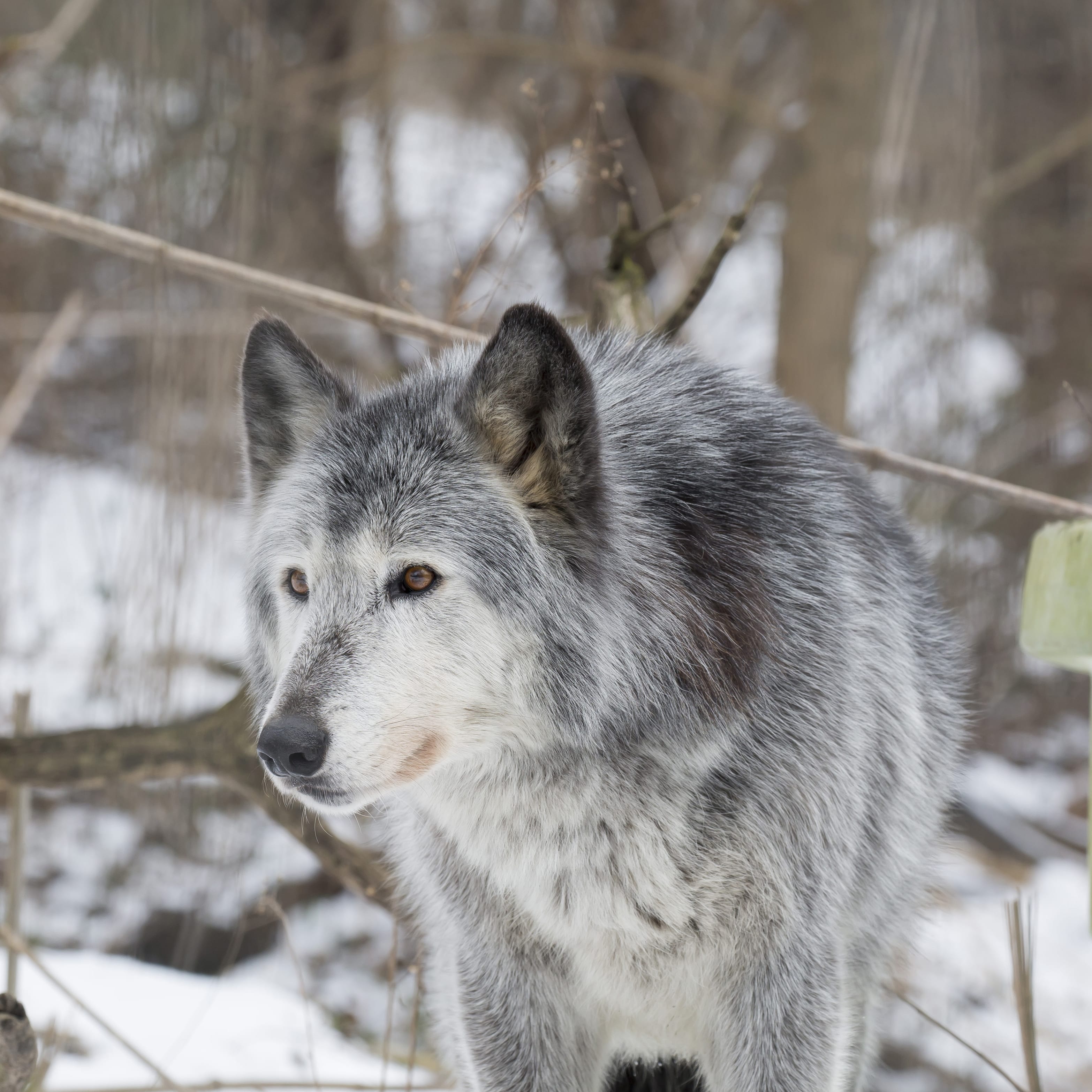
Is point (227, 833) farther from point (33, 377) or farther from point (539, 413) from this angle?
point (539, 413)

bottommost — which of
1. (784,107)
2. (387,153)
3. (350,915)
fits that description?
(350,915)

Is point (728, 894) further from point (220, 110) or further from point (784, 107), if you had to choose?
point (784, 107)

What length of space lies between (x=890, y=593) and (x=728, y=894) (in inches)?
31.4

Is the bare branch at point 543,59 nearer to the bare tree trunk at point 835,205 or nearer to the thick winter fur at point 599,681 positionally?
the bare tree trunk at point 835,205

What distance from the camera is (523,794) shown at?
2227mm

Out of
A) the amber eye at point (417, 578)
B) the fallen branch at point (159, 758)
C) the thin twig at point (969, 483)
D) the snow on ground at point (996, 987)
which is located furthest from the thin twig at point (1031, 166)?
the amber eye at point (417, 578)

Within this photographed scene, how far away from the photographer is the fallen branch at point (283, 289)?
9.83 ft

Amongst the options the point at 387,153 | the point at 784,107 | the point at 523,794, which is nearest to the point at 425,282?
the point at 387,153

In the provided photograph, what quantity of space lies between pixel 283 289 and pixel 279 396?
64 cm

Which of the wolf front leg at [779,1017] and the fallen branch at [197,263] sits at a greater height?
the fallen branch at [197,263]

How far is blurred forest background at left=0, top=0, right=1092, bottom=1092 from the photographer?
526cm

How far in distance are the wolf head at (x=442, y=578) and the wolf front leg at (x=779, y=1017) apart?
63 cm

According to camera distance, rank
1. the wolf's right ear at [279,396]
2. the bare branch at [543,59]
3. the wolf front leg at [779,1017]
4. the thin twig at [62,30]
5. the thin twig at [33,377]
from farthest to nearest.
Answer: the bare branch at [543,59] → the thin twig at [62,30] → the thin twig at [33,377] → the wolf's right ear at [279,396] → the wolf front leg at [779,1017]

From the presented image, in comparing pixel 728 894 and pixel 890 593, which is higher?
pixel 890 593
